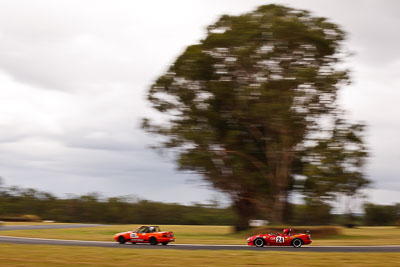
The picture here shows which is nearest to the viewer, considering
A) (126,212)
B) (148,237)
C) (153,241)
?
(153,241)

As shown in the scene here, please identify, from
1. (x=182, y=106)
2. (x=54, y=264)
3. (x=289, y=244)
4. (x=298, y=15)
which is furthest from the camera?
(x=182, y=106)

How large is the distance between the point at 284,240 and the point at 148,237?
8528 millimetres

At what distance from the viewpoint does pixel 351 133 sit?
1590 inches

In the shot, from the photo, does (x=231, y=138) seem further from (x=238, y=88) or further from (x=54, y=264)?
(x=54, y=264)

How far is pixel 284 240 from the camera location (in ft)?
93.4

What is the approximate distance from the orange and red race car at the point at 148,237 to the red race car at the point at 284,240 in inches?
208

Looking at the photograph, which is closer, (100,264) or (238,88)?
(100,264)

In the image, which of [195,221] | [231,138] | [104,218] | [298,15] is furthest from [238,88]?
[104,218]

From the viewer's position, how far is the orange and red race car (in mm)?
30562

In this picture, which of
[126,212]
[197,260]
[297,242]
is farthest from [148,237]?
[126,212]

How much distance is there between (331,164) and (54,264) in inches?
1019

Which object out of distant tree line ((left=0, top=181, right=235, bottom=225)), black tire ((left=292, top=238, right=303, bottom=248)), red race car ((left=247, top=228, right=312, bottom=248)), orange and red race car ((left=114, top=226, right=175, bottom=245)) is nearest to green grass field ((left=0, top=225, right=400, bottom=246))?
red race car ((left=247, top=228, right=312, bottom=248))

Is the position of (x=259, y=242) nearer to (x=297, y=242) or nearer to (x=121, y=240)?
(x=297, y=242)

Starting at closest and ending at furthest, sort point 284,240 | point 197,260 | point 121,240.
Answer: point 197,260
point 284,240
point 121,240
